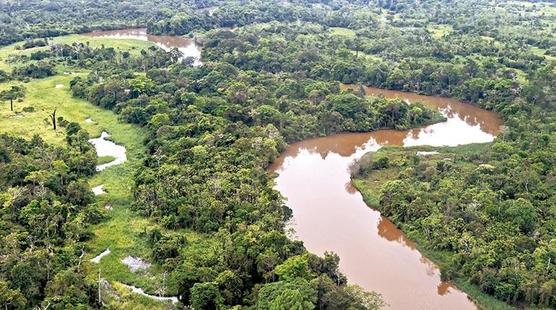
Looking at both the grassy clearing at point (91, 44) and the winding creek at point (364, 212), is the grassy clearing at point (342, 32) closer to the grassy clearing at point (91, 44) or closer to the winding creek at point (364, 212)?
the grassy clearing at point (91, 44)

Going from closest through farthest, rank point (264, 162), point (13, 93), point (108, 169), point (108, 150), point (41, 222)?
point (41, 222) → point (108, 169) → point (264, 162) → point (108, 150) → point (13, 93)

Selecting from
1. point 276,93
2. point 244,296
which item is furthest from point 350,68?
point 244,296

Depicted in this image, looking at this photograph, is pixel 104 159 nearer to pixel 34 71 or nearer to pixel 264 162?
pixel 264 162

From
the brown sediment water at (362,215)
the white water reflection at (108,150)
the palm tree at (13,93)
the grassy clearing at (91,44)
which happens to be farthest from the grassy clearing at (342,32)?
the white water reflection at (108,150)

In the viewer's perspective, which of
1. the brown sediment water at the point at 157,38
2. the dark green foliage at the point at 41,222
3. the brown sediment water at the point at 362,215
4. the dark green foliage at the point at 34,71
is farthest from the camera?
the brown sediment water at the point at 157,38

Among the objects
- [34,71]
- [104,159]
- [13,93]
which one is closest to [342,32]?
[34,71]
